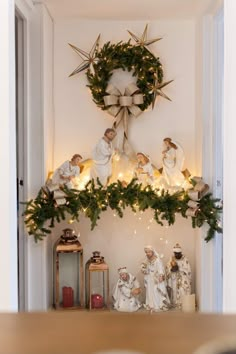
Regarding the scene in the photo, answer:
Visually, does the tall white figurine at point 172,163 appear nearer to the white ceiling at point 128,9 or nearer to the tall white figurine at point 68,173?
the tall white figurine at point 68,173

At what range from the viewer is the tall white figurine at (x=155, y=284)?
325 cm

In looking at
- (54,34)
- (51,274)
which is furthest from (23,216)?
(54,34)

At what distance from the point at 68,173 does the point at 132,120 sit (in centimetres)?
70

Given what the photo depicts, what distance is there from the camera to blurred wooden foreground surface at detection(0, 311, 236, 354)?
1.55ft

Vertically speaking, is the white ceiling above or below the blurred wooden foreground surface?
above

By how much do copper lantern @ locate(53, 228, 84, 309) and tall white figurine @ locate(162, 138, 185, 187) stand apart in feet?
2.66

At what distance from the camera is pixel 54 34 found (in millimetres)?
3484

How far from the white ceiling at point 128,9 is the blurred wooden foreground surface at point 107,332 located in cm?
270

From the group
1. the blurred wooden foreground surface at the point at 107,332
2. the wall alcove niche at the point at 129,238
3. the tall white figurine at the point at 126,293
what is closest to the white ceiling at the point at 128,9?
the wall alcove niche at the point at 129,238

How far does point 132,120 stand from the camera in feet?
11.6

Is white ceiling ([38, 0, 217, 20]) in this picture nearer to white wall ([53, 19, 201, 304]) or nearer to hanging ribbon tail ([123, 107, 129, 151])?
white wall ([53, 19, 201, 304])
